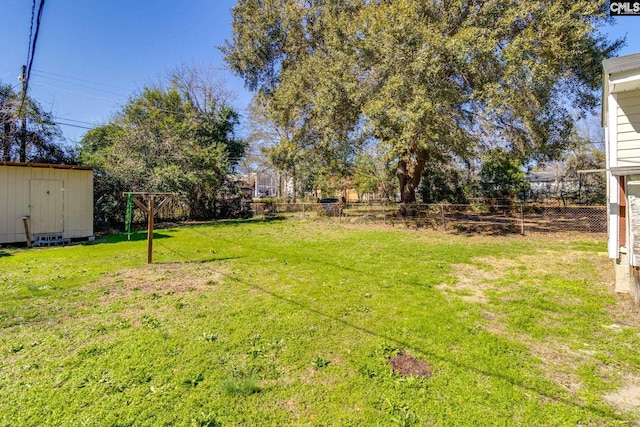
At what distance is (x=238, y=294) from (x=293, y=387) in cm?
235

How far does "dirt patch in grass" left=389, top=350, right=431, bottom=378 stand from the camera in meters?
2.53

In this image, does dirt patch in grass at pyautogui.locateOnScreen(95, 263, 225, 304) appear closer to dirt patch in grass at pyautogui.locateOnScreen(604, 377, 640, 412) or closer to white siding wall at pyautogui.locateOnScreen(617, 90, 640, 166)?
dirt patch in grass at pyautogui.locateOnScreen(604, 377, 640, 412)

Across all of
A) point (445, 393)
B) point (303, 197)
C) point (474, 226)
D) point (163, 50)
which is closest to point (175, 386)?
point (445, 393)

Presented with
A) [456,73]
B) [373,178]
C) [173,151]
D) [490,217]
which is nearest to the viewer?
[456,73]

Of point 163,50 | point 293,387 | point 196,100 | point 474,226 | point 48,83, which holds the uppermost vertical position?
point 163,50

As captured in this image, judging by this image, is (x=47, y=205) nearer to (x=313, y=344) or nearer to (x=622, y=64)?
(x=313, y=344)

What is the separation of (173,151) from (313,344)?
14179 mm

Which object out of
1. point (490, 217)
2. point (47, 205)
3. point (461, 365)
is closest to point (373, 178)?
point (490, 217)

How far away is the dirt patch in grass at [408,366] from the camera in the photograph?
253 centimetres

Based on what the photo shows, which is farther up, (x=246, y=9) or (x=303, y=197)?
(x=246, y=9)

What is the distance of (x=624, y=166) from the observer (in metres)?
4.07

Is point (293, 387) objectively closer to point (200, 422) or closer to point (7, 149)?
point (200, 422)

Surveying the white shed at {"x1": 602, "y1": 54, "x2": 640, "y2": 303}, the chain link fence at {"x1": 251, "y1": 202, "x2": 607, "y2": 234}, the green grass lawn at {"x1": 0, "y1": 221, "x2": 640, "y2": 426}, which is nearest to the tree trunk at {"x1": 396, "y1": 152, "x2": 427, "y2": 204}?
the chain link fence at {"x1": 251, "y1": 202, "x2": 607, "y2": 234}

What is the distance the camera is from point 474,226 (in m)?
11.7
